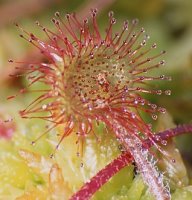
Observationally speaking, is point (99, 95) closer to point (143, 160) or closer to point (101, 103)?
point (101, 103)

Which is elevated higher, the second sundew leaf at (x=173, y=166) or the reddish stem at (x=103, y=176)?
the reddish stem at (x=103, y=176)

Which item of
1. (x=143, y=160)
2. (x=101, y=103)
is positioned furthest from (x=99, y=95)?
(x=143, y=160)

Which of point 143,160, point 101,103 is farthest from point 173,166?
point 101,103

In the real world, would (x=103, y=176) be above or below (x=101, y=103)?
below

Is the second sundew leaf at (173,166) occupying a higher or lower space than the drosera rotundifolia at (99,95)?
lower

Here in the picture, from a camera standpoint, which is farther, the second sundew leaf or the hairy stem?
the second sundew leaf

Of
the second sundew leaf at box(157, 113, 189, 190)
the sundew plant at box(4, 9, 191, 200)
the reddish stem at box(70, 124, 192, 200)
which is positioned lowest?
the second sundew leaf at box(157, 113, 189, 190)

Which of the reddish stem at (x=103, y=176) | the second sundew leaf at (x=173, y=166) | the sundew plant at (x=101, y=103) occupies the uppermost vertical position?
the sundew plant at (x=101, y=103)

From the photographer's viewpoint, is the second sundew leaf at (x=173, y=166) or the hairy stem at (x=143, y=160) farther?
the second sundew leaf at (x=173, y=166)

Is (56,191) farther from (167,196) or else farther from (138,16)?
(138,16)

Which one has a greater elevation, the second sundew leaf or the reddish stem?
the reddish stem

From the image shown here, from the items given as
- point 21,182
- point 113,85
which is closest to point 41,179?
point 21,182
